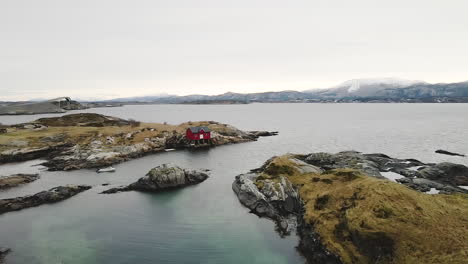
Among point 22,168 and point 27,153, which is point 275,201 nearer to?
point 22,168

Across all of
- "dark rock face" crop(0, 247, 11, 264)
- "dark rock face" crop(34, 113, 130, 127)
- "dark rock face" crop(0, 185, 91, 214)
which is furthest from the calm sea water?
"dark rock face" crop(34, 113, 130, 127)

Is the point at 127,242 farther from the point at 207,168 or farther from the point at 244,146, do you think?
the point at 244,146

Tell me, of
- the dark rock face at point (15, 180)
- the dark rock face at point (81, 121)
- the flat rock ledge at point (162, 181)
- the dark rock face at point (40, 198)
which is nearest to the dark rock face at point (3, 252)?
the dark rock face at point (40, 198)

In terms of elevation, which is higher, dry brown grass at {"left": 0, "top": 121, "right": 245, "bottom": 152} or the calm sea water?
dry brown grass at {"left": 0, "top": 121, "right": 245, "bottom": 152}

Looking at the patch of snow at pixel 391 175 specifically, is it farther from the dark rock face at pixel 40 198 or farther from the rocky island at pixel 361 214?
the dark rock face at pixel 40 198

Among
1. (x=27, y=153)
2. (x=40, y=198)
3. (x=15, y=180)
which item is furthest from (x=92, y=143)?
(x=40, y=198)

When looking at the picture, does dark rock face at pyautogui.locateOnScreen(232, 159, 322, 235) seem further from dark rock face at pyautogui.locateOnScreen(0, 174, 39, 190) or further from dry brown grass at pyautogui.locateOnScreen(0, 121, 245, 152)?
dry brown grass at pyautogui.locateOnScreen(0, 121, 245, 152)
